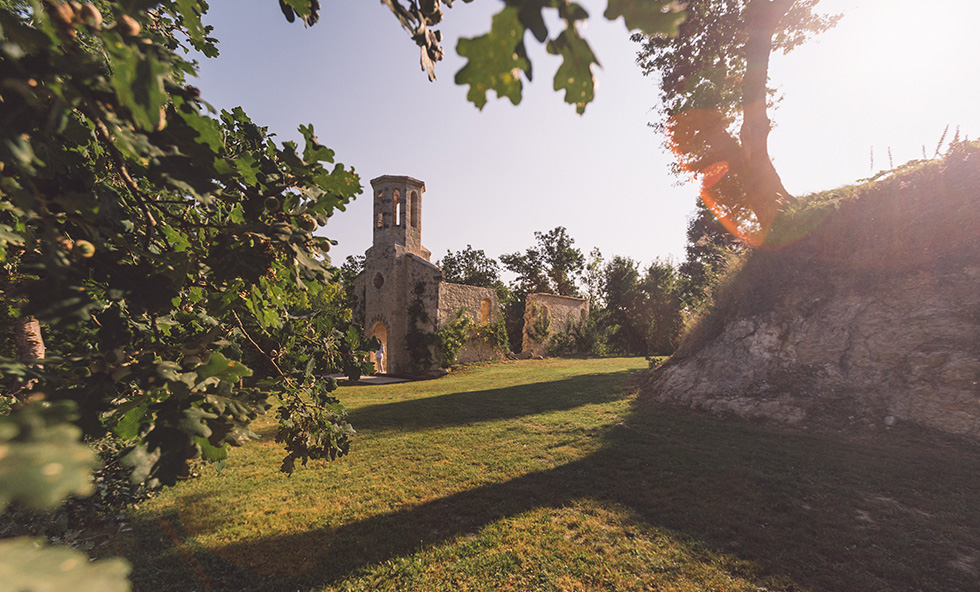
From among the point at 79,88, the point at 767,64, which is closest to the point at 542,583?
the point at 79,88

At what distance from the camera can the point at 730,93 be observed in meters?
12.6

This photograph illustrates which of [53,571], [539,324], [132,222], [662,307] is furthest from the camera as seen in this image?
[662,307]

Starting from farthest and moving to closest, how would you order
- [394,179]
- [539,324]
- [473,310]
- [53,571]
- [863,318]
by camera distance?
[539,324] < [473,310] < [394,179] < [863,318] < [53,571]

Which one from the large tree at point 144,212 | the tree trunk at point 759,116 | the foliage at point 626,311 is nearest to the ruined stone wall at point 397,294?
the tree trunk at point 759,116

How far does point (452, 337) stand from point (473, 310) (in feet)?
9.72

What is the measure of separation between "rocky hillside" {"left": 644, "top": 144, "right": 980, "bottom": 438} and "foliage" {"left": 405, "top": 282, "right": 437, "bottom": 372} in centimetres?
967

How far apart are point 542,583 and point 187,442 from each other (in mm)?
3061

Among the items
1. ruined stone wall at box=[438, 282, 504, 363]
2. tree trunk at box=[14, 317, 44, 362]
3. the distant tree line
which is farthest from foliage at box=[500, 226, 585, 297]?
tree trunk at box=[14, 317, 44, 362]

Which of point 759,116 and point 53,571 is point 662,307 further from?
point 53,571

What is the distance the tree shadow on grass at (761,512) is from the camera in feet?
10.1

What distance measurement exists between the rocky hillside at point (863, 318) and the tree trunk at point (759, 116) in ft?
3.93

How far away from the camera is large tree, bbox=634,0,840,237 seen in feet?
35.4

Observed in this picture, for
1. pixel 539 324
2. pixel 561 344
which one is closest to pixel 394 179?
pixel 539 324

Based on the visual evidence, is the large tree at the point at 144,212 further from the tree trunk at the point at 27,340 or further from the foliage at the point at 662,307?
the foliage at the point at 662,307
